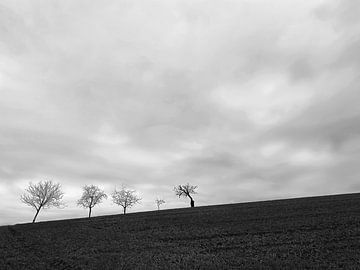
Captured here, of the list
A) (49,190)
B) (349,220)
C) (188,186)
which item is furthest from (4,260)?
(188,186)

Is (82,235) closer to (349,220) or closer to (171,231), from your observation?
(171,231)

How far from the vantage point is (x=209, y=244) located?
31.3 metres

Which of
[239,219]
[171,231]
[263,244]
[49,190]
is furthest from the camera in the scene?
[49,190]

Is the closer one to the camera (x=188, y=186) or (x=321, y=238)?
(x=321, y=238)

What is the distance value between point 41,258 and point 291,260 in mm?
Answer: 21133

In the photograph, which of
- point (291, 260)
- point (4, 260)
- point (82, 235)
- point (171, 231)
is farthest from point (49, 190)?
point (291, 260)

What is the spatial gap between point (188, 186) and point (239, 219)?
55626mm

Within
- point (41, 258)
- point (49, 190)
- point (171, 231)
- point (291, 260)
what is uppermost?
point (49, 190)

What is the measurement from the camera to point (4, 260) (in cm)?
2728

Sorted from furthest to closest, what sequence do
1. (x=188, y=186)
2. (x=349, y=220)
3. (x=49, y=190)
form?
(x=188, y=186) < (x=49, y=190) < (x=349, y=220)

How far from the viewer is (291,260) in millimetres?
22469

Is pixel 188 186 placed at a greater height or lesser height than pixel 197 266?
Result: greater

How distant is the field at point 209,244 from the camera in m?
23.4

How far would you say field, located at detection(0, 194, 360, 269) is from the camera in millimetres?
23359
